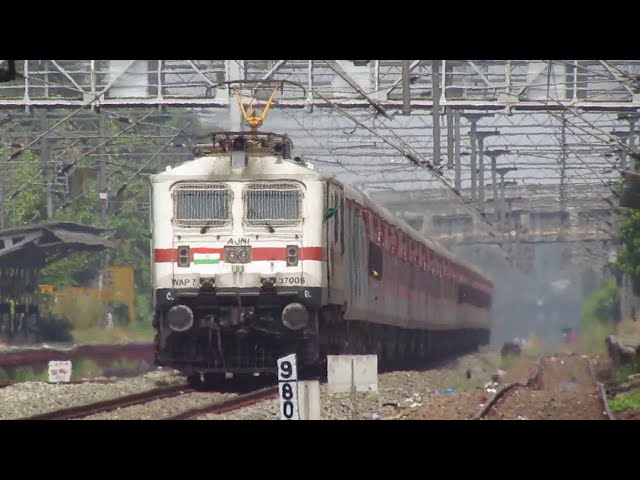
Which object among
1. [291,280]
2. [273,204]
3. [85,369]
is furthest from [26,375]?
[291,280]

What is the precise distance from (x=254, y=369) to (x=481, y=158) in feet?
→ 59.9

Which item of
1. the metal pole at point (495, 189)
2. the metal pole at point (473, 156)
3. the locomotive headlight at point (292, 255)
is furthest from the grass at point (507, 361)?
the locomotive headlight at point (292, 255)

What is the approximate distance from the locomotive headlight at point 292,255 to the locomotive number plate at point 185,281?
1.21 meters

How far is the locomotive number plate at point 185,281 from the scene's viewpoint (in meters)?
18.4

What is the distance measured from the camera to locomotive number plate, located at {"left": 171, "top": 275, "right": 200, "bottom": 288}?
60.2ft

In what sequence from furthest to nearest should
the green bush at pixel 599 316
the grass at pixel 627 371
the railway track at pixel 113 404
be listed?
the green bush at pixel 599 316
the grass at pixel 627 371
the railway track at pixel 113 404

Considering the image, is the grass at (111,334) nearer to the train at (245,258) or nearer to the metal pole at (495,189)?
the metal pole at (495,189)

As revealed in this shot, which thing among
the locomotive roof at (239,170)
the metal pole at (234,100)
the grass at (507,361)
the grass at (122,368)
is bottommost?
the grass at (507,361)

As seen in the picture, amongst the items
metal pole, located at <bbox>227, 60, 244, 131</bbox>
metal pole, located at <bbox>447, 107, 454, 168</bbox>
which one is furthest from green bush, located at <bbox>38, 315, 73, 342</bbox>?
metal pole, located at <bbox>447, 107, 454, 168</bbox>

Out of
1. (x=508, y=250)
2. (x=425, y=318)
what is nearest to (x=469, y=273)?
(x=508, y=250)

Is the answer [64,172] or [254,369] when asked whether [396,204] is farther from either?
[254,369]

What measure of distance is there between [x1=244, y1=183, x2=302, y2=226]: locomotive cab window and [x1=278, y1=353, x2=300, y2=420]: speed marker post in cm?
517

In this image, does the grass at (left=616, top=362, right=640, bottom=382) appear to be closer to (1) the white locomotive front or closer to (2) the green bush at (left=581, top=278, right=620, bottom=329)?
(1) the white locomotive front

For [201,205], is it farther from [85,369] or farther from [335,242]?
[85,369]
